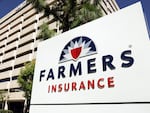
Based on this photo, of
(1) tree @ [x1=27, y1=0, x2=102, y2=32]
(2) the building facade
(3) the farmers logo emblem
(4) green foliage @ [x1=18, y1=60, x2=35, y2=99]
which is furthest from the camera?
(2) the building facade

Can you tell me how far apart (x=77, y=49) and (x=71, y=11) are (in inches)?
343

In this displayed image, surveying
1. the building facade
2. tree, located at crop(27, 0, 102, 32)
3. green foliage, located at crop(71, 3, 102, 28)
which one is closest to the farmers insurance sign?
green foliage, located at crop(71, 3, 102, 28)

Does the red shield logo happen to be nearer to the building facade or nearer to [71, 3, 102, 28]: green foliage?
[71, 3, 102, 28]: green foliage

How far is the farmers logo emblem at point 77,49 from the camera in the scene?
2.35 meters

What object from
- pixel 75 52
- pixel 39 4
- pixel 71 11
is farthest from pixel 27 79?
pixel 75 52

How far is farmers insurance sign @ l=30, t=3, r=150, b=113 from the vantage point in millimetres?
1883

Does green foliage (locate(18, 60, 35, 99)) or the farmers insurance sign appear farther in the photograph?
green foliage (locate(18, 60, 35, 99))

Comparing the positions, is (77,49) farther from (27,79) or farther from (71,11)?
(27,79)

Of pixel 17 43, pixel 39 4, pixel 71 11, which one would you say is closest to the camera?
pixel 39 4

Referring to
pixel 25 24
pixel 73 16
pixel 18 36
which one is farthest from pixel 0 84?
pixel 73 16

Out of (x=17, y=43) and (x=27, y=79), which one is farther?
(x=17, y=43)

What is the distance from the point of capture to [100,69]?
217cm

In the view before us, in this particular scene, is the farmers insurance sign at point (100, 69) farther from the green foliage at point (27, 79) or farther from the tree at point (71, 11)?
the green foliage at point (27, 79)

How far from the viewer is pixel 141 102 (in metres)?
1.81
